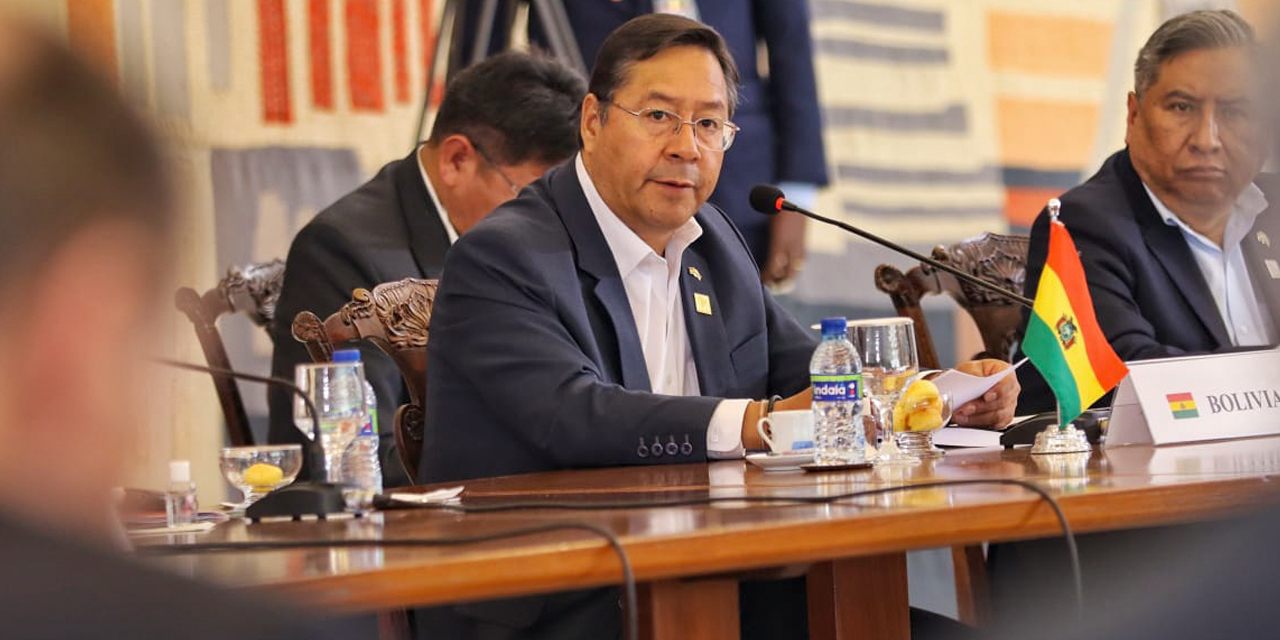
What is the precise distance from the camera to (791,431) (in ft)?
6.53

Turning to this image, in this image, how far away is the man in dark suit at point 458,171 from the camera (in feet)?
10.7

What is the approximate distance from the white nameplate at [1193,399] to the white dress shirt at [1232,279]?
85 cm

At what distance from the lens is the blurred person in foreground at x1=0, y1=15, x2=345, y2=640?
49 centimetres

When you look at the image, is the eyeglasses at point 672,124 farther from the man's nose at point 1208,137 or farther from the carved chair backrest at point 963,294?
the man's nose at point 1208,137

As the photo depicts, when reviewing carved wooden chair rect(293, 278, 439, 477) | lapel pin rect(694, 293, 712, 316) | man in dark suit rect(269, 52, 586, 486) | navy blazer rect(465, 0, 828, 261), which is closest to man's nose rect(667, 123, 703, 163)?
lapel pin rect(694, 293, 712, 316)

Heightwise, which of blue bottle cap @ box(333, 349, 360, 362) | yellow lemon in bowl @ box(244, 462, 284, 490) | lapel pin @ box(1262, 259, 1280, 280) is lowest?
yellow lemon in bowl @ box(244, 462, 284, 490)

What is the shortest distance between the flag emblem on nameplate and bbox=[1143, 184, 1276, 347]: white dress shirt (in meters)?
0.93

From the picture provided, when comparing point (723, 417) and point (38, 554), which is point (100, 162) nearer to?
point (38, 554)

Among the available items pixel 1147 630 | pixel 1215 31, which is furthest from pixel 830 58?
pixel 1147 630

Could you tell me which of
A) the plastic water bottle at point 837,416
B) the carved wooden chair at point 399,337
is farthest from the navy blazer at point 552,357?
the plastic water bottle at point 837,416

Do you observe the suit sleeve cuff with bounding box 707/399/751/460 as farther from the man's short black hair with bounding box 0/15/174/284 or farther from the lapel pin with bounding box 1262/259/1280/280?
the man's short black hair with bounding box 0/15/174/284

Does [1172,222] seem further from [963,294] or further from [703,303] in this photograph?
[703,303]

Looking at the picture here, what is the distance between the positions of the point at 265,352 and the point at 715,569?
304 centimetres

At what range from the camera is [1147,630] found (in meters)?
0.61
